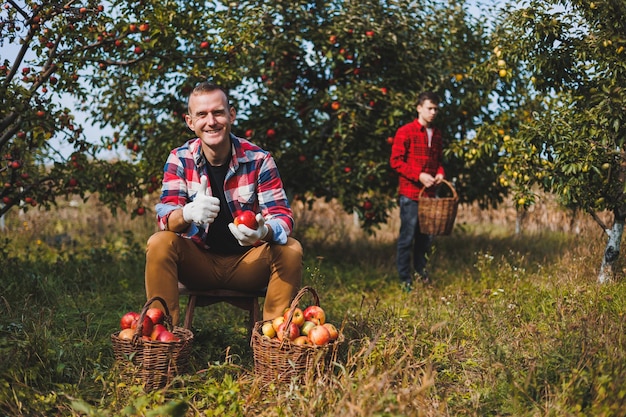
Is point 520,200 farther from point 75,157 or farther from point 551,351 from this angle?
point 75,157

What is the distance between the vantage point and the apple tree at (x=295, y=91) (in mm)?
5125

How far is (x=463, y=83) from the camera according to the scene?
20.6 ft

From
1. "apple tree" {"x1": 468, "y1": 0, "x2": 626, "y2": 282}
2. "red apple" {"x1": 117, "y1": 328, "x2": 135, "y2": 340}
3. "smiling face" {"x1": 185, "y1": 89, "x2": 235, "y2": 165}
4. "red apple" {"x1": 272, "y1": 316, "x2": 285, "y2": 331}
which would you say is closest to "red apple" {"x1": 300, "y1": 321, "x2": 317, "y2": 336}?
"red apple" {"x1": 272, "y1": 316, "x2": 285, "y2": 331}

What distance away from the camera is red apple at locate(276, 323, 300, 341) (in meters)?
2.68

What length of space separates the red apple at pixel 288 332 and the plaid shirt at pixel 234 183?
630 millimetres

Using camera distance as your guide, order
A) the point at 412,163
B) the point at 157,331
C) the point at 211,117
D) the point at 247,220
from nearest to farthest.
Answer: the point at 157,331 < the point at 247,220 < the point at 211,117 < the point at 412,163

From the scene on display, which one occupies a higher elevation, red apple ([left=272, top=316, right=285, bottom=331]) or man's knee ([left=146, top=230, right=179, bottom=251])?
man's knee ([left=146, top=230, right=179, bottom=251])

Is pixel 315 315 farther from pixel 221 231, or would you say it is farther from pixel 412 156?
pixel 412 156

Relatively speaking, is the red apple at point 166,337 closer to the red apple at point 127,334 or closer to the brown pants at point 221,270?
the red apple at point 127,334

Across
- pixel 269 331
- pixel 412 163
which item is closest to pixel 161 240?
pixel 269 331

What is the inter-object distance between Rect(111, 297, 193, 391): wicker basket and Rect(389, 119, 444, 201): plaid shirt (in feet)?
9.40

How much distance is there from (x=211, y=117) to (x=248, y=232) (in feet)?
2.16

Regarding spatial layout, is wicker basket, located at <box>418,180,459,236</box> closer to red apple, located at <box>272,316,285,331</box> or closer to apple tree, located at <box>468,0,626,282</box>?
apple tree, located at <box>468,0,626,282</box>

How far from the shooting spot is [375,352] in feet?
9.84
